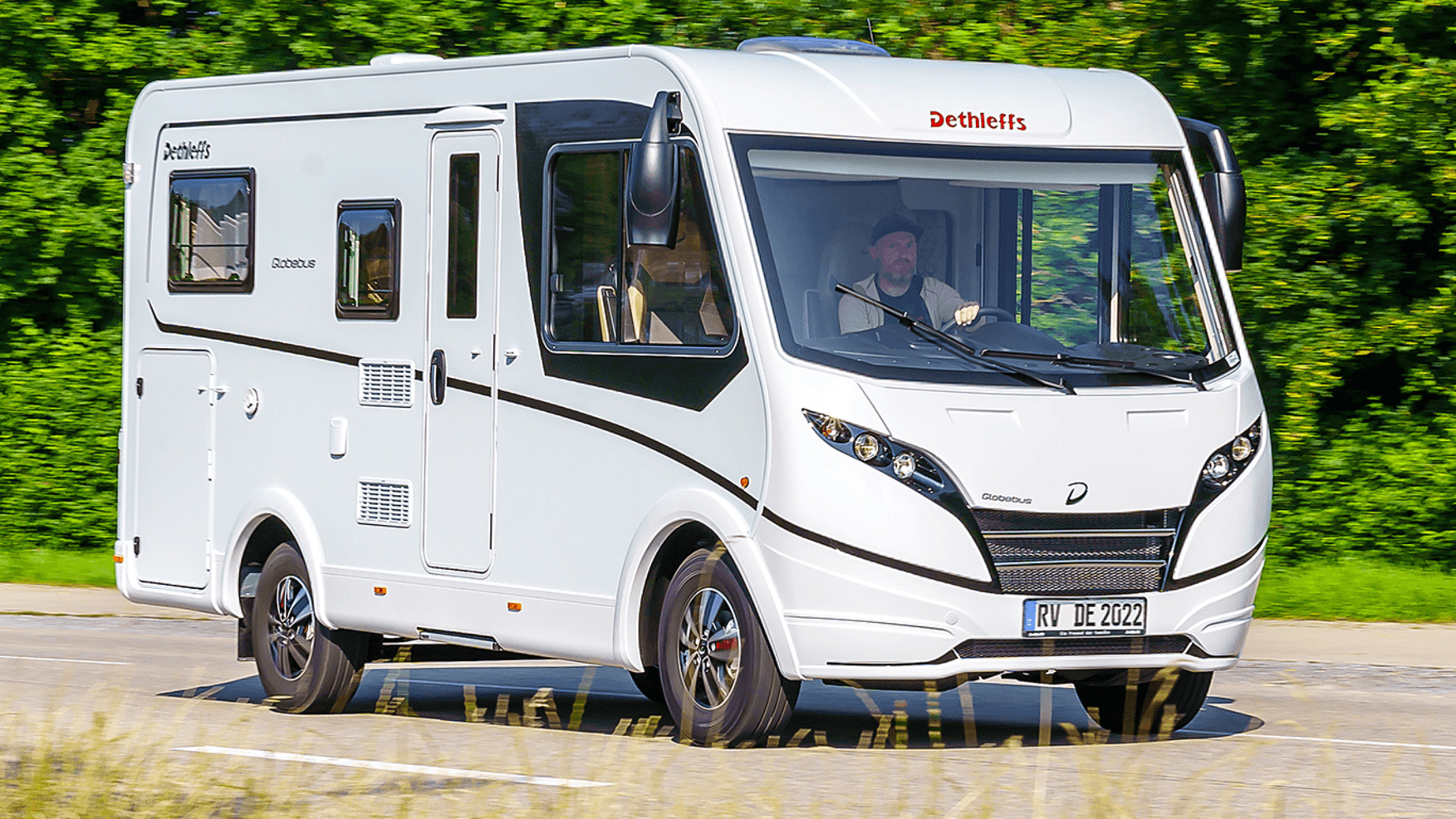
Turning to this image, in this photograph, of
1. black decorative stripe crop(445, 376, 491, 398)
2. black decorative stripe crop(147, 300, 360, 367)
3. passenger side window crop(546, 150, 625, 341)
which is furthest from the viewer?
black decorative stripe crop(147, 300, 360, 367)

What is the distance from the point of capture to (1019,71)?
33.1ft

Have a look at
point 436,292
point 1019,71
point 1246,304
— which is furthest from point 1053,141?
point 1246,304

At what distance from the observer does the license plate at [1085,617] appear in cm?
901

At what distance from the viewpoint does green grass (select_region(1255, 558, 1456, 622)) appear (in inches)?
625

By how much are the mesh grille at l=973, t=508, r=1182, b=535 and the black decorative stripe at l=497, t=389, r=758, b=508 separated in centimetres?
85

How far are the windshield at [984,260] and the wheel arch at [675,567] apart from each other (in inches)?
28.8

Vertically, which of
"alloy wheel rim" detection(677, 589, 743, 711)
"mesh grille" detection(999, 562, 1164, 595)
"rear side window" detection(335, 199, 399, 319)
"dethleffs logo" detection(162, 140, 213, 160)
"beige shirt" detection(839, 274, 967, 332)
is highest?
"dethleffs logo" detection(162, 140, 213, 160)

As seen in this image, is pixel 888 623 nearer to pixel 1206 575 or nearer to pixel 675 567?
pixel 675 567

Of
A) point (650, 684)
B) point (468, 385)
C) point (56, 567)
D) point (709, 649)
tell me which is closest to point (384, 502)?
point (468, 385)

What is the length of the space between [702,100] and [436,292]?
75.1 inches

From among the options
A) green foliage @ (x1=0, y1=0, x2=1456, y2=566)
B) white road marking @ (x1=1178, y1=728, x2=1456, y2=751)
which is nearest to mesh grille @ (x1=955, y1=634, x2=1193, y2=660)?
white road marking @ (x1=1178, y1=728, x2=1456, y2=751)

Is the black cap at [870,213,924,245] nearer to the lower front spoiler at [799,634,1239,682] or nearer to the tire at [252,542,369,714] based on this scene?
the lower front spoiler at [799,634,1239,682]

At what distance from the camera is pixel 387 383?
1101 centimetres

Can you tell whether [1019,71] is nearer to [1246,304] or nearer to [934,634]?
[934,634]
